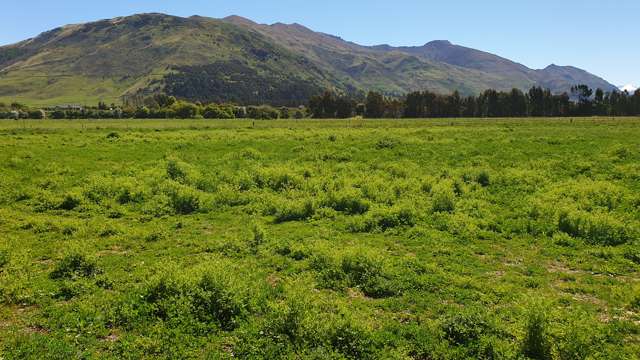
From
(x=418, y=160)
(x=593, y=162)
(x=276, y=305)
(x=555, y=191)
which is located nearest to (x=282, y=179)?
(x=418, y=160)

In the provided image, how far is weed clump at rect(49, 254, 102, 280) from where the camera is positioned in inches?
585

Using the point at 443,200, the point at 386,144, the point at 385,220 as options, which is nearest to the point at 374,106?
the point at 386,144

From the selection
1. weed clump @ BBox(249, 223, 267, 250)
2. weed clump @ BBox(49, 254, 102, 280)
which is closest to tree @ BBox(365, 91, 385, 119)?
weed clump @ BBox(249, 223, 267, 250)

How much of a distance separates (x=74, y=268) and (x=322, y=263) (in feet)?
27.9

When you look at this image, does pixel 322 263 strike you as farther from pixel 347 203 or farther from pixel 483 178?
pixel 483 178

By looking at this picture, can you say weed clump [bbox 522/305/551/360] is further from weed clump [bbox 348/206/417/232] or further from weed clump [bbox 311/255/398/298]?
weed clump [bbox 348/206/417/232]

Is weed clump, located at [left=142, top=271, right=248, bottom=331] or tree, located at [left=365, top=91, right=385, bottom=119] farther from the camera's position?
tree, located at [left=365, top=91, right=385, bottom=119]

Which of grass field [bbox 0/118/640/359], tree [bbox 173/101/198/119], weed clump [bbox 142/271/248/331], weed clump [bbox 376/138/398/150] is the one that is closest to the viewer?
grass field [bbox 0/118/640/359]

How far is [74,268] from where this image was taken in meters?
15.3

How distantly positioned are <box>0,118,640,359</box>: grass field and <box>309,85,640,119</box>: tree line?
13751 centimetres

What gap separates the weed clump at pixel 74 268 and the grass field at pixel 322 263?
0.05 meters

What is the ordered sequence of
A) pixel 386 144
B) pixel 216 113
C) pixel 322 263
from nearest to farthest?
1. pixel 322 263
2. pixel 386 144
3. pixel 216 113

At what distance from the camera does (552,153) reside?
4094 cm

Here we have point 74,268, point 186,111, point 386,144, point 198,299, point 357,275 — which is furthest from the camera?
point 186,111
